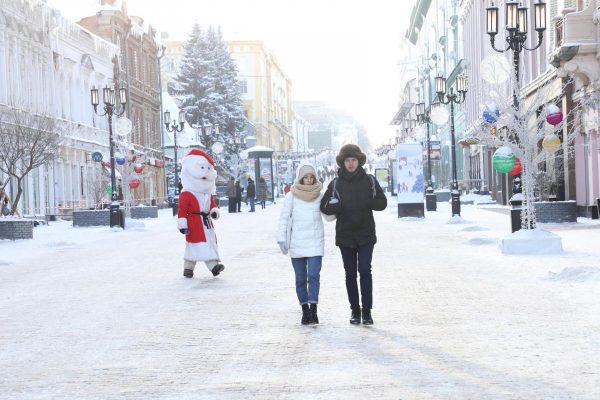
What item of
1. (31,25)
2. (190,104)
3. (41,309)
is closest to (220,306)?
(41,309)

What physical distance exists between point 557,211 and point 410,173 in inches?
281

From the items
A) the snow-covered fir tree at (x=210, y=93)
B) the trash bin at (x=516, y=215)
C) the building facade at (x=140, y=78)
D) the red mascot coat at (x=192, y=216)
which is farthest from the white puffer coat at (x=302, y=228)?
the snow-covered fir tree at (x=210, y=93)

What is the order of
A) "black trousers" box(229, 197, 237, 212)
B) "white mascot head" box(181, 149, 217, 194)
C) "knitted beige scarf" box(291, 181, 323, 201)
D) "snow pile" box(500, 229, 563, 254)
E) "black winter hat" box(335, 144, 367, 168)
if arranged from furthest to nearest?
"black trousers" box(229, 197, 237, 212) → "snow pile" box(500, 229, 563, 254) → "white mascot head" box(181, 149, 217, 194) → "knitted beige scarf" box(291, 181, 323, 201) → "black winter hat" box(335, 144, 367, 168)

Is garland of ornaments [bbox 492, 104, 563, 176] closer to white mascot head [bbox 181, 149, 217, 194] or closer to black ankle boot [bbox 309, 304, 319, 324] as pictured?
white mascot head [bbox 181, 149, 217, 194]

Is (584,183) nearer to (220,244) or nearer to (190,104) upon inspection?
(220,244)

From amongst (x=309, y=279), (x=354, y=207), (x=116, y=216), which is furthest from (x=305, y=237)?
(x=116, y=216)

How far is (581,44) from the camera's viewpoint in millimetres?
27078

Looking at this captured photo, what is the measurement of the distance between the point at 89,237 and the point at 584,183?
42.7 feet

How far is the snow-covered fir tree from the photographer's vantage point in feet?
298

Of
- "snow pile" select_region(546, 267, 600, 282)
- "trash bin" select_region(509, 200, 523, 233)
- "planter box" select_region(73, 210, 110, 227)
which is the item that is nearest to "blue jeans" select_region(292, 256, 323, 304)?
"snow pile" select_region(546, 267, 600, 282)

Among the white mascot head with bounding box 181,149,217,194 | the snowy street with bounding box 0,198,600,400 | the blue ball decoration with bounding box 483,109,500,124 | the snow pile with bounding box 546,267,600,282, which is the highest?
the blue ball decoration with bounding box 483,109,500,124

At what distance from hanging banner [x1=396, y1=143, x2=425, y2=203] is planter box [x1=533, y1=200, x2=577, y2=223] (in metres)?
6.38

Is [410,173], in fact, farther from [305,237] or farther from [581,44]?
[305,237]

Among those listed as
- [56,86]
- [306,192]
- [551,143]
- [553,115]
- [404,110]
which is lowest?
[306,192]
